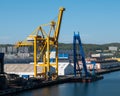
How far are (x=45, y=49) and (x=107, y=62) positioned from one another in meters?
30.4

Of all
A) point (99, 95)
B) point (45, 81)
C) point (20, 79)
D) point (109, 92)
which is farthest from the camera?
point (45, 81)

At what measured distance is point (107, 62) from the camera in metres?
63.6

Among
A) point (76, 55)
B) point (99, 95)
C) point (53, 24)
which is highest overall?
point (53, 24)

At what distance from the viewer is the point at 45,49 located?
3478cm

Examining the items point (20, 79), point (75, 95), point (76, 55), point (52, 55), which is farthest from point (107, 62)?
point (75, 95)

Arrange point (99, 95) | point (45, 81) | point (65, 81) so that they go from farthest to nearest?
point (65, 81) → point (45, 81) → point (99, 95)

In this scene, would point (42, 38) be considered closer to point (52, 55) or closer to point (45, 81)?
point (45, 81)

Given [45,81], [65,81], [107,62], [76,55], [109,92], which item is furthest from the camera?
[107,62]

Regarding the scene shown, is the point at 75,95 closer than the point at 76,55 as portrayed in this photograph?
Yes

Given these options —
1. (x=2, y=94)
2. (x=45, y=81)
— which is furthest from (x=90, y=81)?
(x=2, y=94)

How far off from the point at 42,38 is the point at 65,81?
15.6 feet

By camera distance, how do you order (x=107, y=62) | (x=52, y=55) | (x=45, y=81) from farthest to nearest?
(x=107, y=62) < (x=52, y=55) < (x=45, y=81)

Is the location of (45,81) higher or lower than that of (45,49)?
lower

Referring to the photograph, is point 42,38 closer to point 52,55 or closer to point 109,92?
point 109,92
